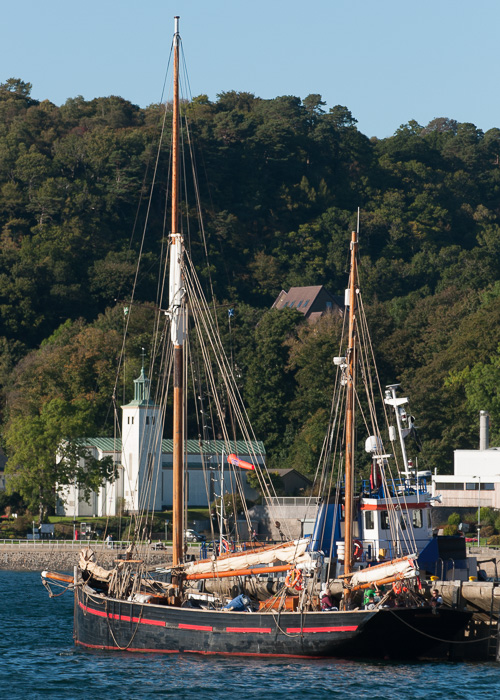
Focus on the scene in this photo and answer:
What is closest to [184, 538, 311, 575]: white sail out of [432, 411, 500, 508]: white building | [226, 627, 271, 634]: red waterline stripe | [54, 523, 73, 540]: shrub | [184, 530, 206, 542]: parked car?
[226, 627, 271, 634]: red waterline stripe

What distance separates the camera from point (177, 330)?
4856cm

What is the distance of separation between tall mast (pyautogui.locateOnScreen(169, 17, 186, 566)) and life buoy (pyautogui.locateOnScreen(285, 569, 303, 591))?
462 centimetres

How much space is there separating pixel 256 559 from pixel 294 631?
15.3 ft

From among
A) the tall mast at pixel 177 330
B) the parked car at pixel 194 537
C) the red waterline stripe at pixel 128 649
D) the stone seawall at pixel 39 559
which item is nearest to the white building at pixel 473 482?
the parked car at pixel 194 537

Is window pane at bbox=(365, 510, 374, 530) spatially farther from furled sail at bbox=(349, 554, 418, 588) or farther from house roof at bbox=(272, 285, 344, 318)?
house roof at bbox=(272, 285, 344, 318)

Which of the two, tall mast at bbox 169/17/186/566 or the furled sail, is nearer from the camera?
the furled sail

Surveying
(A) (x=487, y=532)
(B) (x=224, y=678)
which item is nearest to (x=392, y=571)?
(B) (x=224, y=678)

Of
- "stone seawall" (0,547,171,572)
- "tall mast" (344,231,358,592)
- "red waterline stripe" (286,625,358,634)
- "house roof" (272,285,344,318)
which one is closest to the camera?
"red waterline stripe" (286,625,358,634)

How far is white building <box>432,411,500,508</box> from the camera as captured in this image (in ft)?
322

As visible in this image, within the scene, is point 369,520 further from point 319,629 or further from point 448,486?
point 448,486

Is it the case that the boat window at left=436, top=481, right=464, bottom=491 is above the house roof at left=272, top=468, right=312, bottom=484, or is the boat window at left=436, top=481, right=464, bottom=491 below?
below

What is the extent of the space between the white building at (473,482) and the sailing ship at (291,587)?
46433mm

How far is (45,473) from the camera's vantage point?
348 feet

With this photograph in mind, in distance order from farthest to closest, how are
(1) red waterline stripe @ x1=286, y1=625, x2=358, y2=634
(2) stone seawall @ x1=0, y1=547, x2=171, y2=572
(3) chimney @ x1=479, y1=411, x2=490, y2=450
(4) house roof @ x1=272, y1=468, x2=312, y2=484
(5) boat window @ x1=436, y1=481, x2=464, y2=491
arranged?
(4) house roof @ x1=272, y1=468, x2=312, y2=484 → (3) chimney @ x1=479, y1=411, x2=490, y2=450 → (5) boat window @ x1=436, y1=481, x2=464, y2=491 → (2) stone seawall @ x1=0, y1=547, x2=171, y2=572 → (1) red waterline stripe @ x1=286, y1=625, x2=358, y2=634
